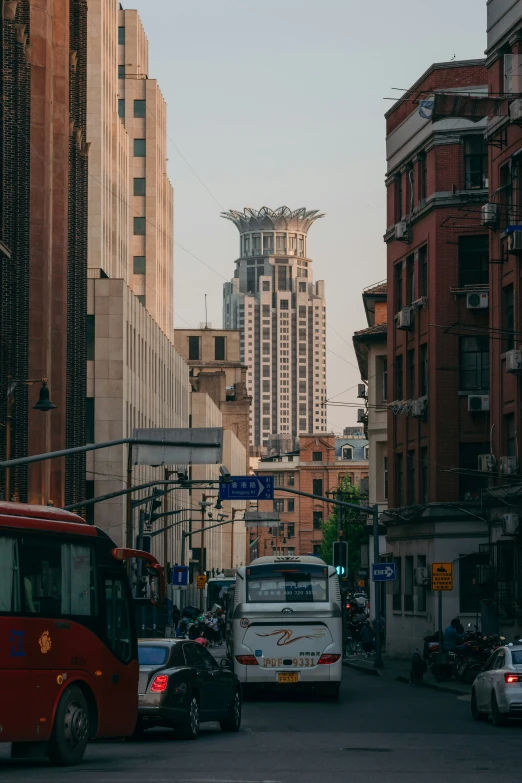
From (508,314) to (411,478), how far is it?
528 inches

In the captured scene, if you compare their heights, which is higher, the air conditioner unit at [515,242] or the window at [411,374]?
the air conditioner unit at [515,242]

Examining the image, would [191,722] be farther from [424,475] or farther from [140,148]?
[140,148]

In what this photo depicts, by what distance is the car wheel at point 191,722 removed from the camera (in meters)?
21.8

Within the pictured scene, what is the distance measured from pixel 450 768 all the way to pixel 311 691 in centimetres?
1886

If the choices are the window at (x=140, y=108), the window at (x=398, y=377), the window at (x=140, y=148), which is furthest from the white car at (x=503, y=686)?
the window at (x=140, y=108)

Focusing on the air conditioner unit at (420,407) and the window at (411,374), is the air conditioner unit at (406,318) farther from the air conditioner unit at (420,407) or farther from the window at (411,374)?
the air conditioner unit at (420,407)

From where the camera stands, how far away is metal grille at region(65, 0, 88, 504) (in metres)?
66.9

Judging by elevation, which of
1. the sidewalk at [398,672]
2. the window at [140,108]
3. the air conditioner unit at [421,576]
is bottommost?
the sidewalk at [398,672]

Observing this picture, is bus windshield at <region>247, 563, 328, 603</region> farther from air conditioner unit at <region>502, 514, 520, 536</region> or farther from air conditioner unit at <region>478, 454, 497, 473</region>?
air conditioner unit at <region>478, 454, 497, 473</region>

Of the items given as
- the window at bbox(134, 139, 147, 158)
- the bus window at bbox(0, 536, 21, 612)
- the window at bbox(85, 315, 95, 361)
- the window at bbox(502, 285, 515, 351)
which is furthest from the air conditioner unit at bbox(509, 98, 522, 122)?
the window at bbox(134, 139, 147, 158)

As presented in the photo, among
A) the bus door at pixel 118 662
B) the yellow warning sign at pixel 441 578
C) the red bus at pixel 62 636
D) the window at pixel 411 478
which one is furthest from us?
the window at pixel 411 478

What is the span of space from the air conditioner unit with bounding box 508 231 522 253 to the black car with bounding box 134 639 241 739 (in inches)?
886

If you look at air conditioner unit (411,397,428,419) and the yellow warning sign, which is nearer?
the yellow warning sign

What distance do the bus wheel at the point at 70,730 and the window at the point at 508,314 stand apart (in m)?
29.8
